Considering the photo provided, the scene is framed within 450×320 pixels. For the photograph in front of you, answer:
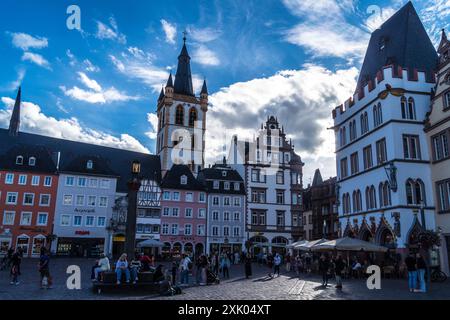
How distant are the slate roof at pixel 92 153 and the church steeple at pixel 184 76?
2031 centimetres

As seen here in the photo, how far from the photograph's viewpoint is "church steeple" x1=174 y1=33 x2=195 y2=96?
8644 centimetres

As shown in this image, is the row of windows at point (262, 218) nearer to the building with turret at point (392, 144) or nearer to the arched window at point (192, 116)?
the building with turret at point (392, 144)

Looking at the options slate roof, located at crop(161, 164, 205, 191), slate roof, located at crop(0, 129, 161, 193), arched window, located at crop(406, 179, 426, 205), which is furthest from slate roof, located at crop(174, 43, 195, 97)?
arched window, located at crop(406, 179, 426, 205)

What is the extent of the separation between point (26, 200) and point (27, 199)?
18 centimetres

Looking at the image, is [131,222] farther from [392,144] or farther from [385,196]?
[392,144]

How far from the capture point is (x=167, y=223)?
190 ft

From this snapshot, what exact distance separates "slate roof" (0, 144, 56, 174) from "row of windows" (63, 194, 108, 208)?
4.33 metres

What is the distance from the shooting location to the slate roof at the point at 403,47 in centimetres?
3278

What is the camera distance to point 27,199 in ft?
173

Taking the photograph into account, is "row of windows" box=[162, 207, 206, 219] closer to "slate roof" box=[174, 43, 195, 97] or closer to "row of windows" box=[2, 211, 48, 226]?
"row of windows" box=[2, 211, 48, 226]

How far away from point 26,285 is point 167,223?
129ft

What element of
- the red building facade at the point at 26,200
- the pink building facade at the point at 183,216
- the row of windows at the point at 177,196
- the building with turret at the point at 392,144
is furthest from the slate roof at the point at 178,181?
the building with turret at the point at 392,144
